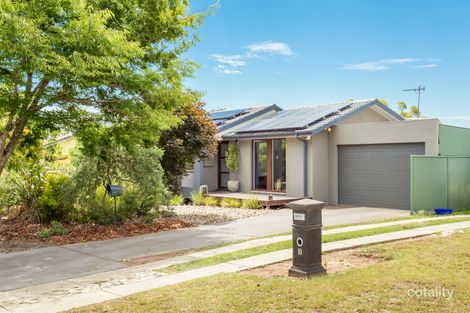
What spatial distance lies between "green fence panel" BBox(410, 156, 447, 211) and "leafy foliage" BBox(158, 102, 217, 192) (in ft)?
26.8

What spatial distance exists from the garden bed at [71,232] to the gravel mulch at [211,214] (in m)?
0.80

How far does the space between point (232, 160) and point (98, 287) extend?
51.1 feet

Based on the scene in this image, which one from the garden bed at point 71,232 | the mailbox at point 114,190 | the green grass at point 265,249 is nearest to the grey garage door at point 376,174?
the green grass at point 265,249

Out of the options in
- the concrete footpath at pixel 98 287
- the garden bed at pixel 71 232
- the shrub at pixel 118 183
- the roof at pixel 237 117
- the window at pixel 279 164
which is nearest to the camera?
the concrete footpath at pixel 98 287

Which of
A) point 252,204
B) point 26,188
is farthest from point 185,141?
point 26,188

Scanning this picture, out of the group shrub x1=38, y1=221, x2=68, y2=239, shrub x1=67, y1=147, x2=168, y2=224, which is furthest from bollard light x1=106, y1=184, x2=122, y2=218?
shrub x1=38, y1=221, x2=68, y2=239

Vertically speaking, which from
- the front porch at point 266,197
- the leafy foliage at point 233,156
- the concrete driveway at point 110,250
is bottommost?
the concrete driveway at point 110,250

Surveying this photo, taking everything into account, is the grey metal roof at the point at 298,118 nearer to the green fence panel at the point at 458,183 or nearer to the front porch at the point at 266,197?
the front porch at the point at 266,197

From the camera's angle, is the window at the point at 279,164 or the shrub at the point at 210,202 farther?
the window at the point at 279,164

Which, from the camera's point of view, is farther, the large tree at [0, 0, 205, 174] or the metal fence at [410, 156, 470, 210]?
the metal fence at [410, 156, 470, 210]

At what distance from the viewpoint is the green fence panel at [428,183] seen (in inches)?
610

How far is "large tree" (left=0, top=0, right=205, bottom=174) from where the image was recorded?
852 cm

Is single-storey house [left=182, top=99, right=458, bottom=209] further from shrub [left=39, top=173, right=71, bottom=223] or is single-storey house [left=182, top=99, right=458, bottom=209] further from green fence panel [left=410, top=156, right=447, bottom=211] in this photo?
shrub [left=39, top=173, right=71, bottom=223]

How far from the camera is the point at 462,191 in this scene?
16953 millimetres
